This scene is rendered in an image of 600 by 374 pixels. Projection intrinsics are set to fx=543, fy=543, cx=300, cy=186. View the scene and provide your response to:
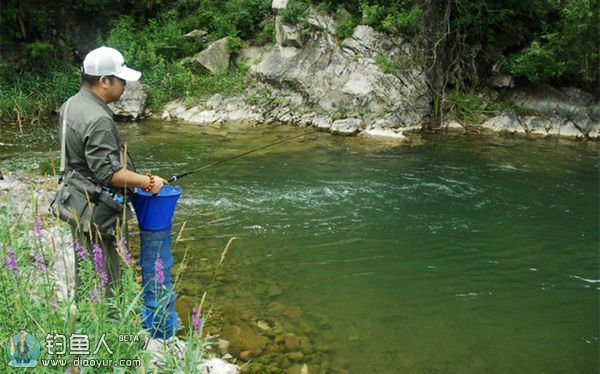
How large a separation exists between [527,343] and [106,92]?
370cm

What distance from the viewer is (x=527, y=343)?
4402mm

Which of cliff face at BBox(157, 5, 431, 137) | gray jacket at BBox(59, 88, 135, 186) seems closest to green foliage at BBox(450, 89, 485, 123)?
cliff face at BBox(157, 5, 431, 137)

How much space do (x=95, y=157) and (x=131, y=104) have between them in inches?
461

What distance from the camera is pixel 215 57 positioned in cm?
1573

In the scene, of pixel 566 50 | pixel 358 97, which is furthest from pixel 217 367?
Answer: pixel 566 50

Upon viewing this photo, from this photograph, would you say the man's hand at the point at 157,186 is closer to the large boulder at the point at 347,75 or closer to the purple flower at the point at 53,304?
the purple flower at the point at 53,304

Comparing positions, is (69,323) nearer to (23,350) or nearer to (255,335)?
(23,350)

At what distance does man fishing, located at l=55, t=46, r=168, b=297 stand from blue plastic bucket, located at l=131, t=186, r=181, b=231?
0.07m

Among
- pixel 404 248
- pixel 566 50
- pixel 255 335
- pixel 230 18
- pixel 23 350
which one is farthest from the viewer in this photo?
pixel 230 18

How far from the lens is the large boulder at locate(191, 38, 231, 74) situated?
1560cm

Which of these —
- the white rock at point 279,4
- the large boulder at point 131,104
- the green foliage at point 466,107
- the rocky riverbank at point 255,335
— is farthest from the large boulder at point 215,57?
the rocky riverbank at point 255,335

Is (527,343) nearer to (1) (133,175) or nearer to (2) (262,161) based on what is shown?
(1) (133,175)

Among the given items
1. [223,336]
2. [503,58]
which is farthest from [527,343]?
[503,58]

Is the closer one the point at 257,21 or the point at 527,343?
the point at 527,343
